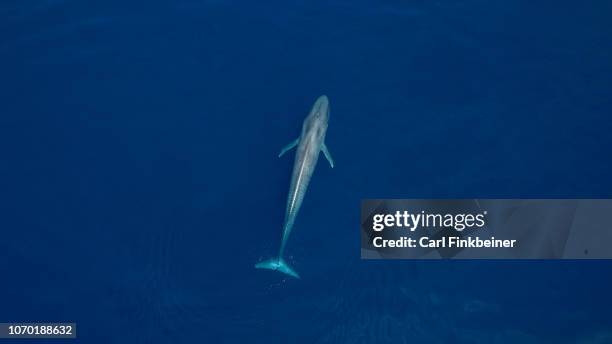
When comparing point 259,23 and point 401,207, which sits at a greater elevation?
point 259,23

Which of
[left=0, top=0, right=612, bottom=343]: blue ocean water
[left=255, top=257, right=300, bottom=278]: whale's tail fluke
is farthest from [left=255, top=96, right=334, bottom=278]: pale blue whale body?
[left=0, top=0, right=612, bottom=343]: blue ocean water

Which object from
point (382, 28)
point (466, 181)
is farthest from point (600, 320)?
point (382, 28)

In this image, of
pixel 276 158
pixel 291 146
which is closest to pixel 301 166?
pixel 291 146

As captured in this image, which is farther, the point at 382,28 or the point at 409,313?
the point at 382,28

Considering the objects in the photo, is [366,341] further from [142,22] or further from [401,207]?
[142,22]

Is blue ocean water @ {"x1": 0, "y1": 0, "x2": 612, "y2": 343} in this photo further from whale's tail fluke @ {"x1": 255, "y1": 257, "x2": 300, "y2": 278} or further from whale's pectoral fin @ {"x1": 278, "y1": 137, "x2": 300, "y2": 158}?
whale's pectoral fin @ {"x1": 278, "y1": 137, "x2": 300, "y2": 158}

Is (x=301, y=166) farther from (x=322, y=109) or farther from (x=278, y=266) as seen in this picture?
(x=278, y=266)
